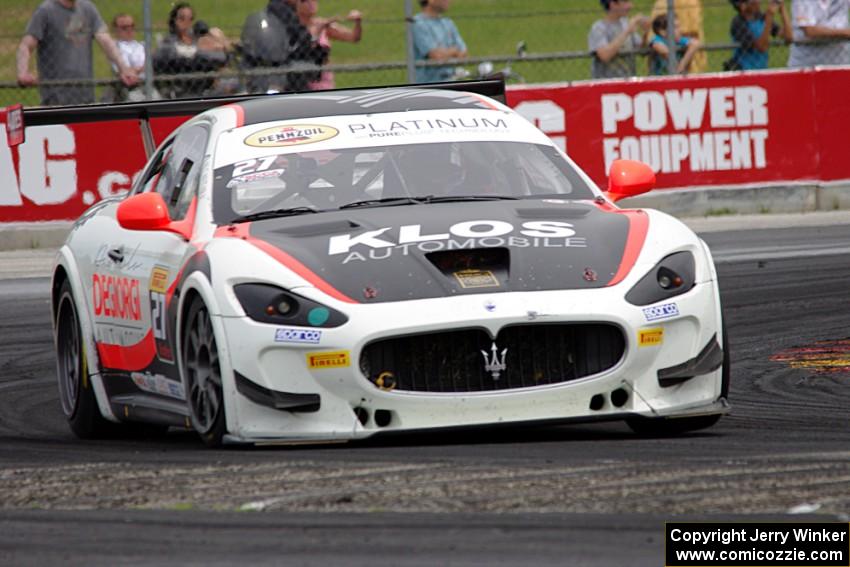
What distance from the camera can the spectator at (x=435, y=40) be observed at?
54.6 ft

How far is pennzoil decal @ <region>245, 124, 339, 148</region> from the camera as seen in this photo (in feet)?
25.7

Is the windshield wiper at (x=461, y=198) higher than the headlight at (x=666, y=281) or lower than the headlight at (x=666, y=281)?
higher

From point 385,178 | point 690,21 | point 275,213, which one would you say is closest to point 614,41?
point 690,21

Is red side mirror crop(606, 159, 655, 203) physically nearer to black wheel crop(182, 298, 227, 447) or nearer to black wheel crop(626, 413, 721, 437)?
black wheel crop(626, 413, 721, 437)

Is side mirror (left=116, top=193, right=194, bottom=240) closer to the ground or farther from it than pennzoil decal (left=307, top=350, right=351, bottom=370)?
farther from it

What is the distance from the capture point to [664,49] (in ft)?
56.1

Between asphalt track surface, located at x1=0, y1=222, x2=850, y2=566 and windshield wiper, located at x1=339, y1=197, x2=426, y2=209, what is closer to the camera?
asphalt track surface, located at x1=0, y1=222, x2=850, y2=566

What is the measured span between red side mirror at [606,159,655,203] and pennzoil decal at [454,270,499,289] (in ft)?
4.29

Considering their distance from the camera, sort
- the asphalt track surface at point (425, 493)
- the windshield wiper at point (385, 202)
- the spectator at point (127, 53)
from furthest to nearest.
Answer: the spectator at point (127, 53) < the windshield wiper at point (385, 202) < the asphalt track surface at point (425, 493)

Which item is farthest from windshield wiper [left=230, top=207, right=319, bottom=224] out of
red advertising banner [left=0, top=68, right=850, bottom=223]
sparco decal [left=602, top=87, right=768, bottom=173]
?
sparco decal [left=602, top=87, right=768, bottom=173]

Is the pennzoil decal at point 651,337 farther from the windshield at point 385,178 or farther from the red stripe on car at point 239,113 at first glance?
the red stripe on car at point 239,113

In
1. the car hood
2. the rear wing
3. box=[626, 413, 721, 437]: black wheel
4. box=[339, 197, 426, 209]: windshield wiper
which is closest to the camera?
the car hood

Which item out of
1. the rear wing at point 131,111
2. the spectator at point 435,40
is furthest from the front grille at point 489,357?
the spectator at point 435,40

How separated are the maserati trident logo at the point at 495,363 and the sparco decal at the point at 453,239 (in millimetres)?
422
